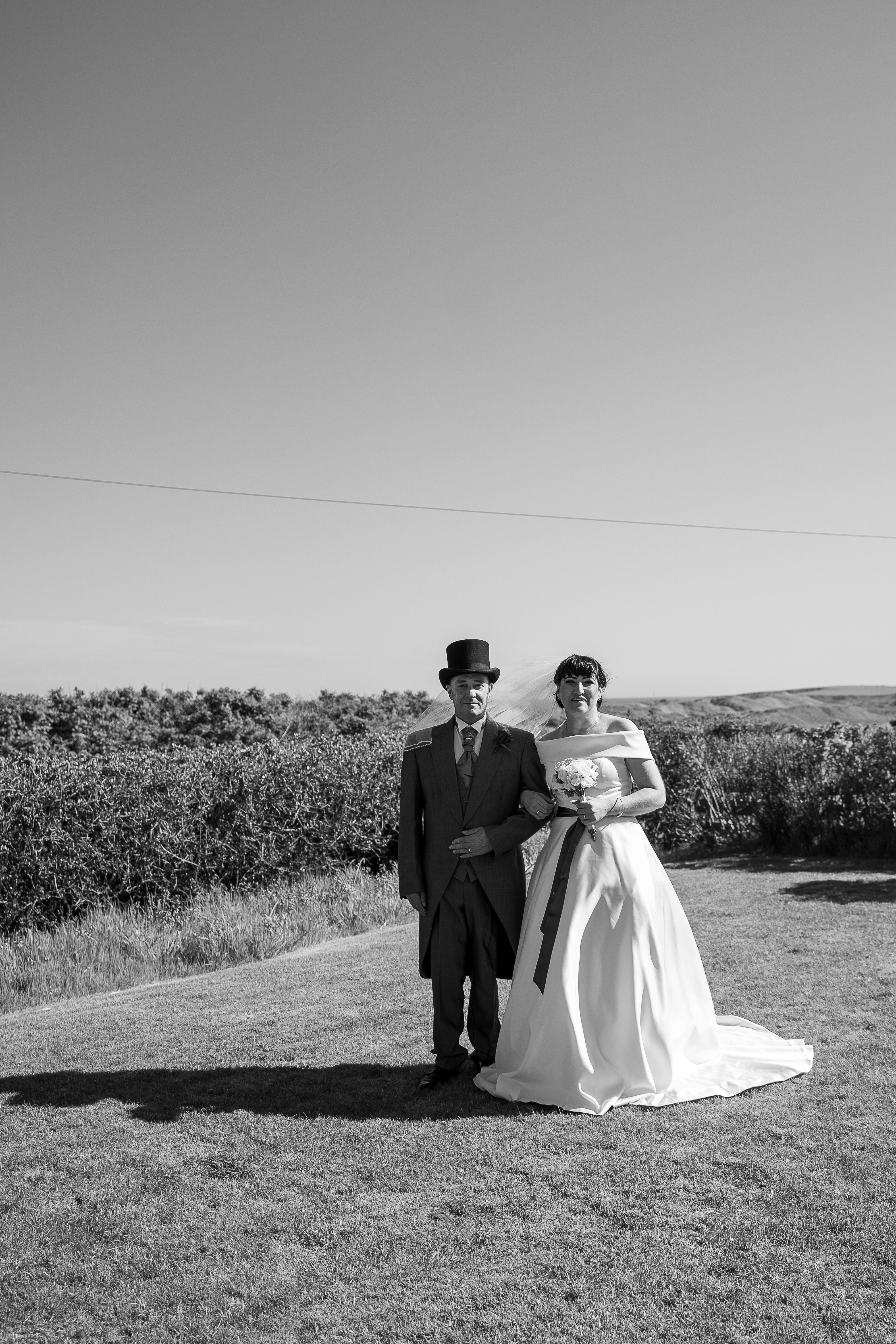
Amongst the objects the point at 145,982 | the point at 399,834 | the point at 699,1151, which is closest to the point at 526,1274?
the point at 699,1151

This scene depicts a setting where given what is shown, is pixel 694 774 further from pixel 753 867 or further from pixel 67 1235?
pixel 67 1235

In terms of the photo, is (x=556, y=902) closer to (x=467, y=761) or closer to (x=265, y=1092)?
(x=467, y=761)

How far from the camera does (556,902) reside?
5.34 meters

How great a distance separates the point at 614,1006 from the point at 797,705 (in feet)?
113

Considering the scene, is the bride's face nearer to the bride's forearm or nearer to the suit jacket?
the suit jacket

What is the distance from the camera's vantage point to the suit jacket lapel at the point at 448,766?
5652 mm

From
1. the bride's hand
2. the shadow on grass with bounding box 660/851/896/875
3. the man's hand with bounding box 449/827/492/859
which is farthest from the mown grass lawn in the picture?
the shadow on grass with bounding box 660/851/896/875

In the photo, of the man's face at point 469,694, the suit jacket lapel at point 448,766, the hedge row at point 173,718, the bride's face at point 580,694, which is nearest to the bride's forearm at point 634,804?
the bride's face at point 580,694

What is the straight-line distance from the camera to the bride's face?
5582 mm

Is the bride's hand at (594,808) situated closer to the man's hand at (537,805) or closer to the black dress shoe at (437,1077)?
the man's hand at (537,805)

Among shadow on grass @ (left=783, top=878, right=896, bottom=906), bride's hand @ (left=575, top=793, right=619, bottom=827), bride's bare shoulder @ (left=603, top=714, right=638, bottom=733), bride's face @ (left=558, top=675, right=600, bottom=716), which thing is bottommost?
shadow on grass @ (left=783, top=878, right=896, bottom=906)

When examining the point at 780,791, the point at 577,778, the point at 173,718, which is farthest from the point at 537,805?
the point at 173,718

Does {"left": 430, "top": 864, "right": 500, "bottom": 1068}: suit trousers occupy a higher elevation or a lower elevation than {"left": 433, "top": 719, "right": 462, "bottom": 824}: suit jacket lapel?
lower

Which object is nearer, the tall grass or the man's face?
the man's face
